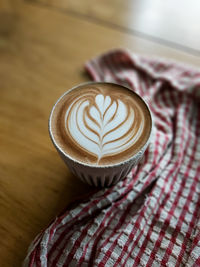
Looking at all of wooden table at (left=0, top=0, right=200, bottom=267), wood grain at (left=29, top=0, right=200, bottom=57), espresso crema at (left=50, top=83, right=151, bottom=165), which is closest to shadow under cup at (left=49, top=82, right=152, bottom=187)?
espresso crema at (left=50, top=83, right=151, bottom=165)

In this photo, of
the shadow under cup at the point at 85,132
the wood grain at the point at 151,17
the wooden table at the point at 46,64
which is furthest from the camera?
the wood grain at the point at 151,17

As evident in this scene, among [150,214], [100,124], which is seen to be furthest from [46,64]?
[150,214]

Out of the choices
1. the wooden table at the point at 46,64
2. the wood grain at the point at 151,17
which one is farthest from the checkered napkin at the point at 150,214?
the wood grain at the point at 151,17

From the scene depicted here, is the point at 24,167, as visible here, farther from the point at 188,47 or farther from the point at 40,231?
the point at 188,47

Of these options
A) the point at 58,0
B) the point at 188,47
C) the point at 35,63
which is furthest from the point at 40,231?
the point at 58,0

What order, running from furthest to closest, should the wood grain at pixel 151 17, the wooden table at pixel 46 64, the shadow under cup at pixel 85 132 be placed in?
the wood grain at pixel 151 17, the wooden table at pixel 46 64, the shadow under cup at pixel 85 132

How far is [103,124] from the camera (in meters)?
0.55

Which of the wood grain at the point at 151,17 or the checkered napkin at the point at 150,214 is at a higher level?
the wood grain at the point at 151,17

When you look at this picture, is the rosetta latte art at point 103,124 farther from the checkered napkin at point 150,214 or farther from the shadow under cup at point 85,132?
the checkered napkin at point 150,214

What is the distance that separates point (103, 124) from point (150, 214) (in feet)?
0.74

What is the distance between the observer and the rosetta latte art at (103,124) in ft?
1.71

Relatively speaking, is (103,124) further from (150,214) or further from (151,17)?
(151,17)

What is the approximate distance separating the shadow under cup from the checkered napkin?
0.07 m

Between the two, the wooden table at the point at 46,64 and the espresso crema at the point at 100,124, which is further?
the wooden table at the point at 46,64
